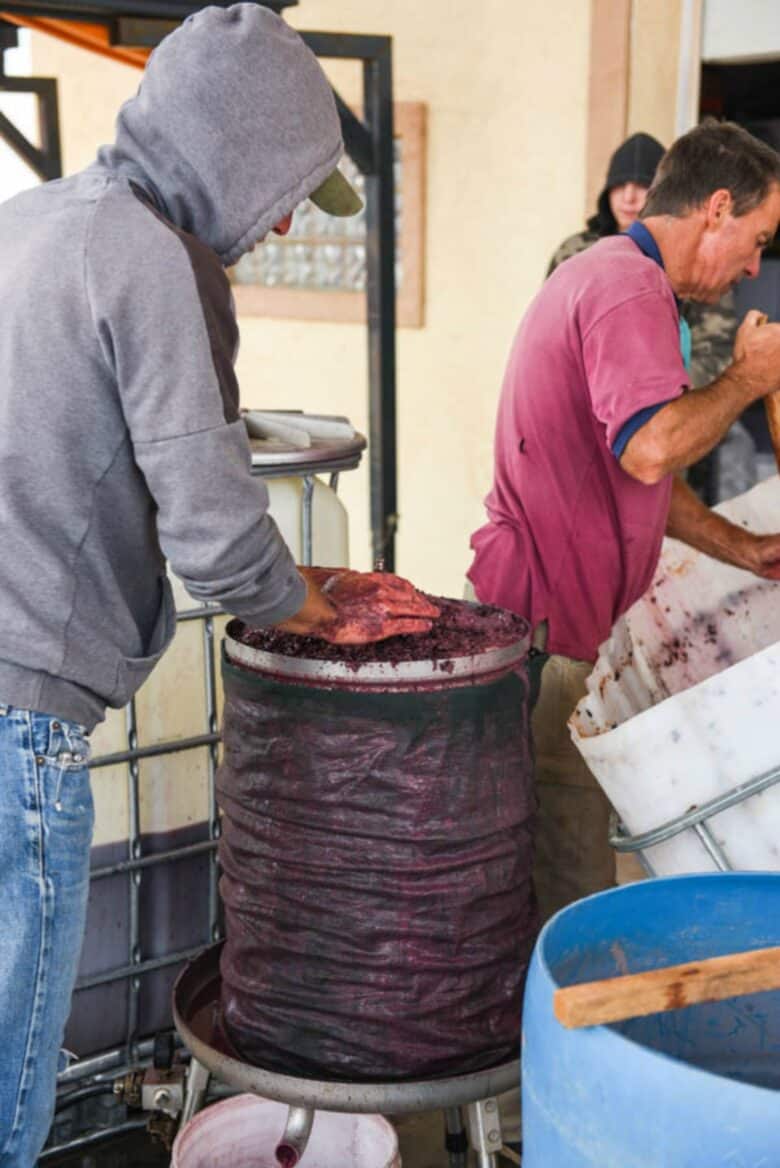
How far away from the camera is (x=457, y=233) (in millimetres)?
6000

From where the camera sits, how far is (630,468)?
227cm

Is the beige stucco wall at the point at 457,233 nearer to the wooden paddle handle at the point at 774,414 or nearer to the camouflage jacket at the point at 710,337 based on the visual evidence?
the camouflage jacket at the point at 710,337

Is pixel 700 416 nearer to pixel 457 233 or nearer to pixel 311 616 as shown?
pixel 311 616

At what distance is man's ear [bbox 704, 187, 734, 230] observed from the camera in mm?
2461

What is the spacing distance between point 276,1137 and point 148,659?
92cm

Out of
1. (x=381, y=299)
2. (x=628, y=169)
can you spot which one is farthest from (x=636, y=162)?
(x=381, y=299)

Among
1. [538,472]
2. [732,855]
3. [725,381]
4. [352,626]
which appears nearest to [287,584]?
[352,626]

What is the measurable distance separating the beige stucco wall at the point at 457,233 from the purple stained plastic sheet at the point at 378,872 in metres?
3.98

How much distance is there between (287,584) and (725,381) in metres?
1.00

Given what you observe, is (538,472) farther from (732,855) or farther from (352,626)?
(732,855)

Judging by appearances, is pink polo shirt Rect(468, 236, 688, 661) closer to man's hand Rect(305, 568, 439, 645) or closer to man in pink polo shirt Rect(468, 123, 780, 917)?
man in pink polo shirt Rect(468, 123, 780, 917)

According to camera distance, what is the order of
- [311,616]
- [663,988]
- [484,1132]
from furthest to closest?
1. [484,1132]
2. [311,616]
3. [663,988]

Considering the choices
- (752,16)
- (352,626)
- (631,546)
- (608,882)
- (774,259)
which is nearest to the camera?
(352,626)

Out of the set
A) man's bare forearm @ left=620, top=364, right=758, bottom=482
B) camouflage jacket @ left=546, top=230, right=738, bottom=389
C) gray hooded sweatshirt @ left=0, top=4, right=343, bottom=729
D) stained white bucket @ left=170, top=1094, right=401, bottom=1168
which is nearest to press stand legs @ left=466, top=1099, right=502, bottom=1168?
stained white bucket @ left=170, top=1094, right=401, bottom=1168
